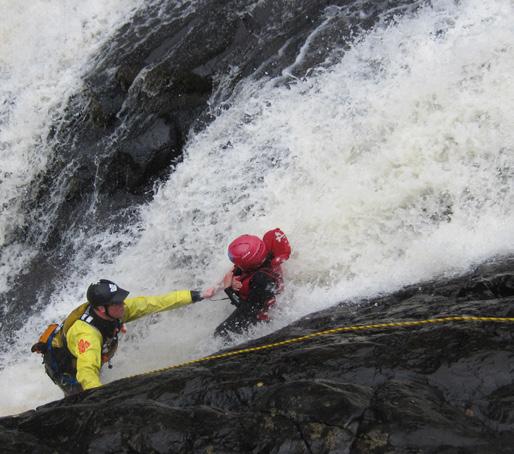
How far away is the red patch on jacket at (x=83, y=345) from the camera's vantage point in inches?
190

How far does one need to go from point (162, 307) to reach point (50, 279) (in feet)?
11.1

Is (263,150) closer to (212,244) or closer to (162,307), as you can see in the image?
(212,244)

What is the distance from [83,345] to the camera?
15.9 feet

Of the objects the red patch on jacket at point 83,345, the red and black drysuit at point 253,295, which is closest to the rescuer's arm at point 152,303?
the red and black drysuit at point 253,295

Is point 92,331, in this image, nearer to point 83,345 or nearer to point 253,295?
point 83,345

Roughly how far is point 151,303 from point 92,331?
76 centimetres

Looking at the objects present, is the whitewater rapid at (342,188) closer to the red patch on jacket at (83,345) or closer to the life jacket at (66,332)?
the life jacket at (66,332)

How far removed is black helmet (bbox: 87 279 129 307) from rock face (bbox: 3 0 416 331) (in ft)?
10.9

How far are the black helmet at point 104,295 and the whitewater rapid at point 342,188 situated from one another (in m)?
1.51

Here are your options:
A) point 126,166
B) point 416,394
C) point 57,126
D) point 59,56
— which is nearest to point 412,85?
point 126,166

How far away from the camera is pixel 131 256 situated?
306 inches

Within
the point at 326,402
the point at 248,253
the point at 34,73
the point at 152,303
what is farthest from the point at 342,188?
the point at 34,73

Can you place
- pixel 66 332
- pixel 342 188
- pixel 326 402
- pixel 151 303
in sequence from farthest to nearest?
pixel 342 188
pixel 151 303
pixel 66 332
pixel 326 402

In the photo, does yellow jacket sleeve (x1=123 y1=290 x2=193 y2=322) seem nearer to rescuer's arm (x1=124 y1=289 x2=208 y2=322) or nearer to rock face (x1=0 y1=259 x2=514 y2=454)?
rescuer's arm (x1=124 y1=289 x2=208 y2=322)
